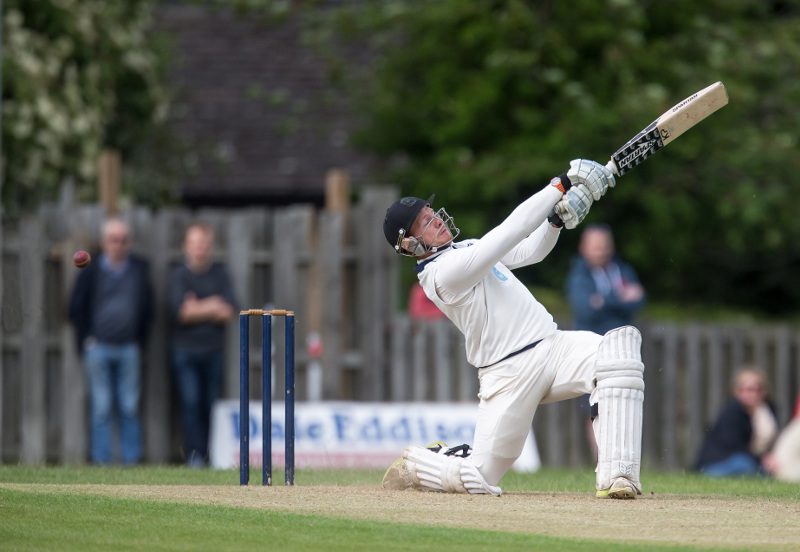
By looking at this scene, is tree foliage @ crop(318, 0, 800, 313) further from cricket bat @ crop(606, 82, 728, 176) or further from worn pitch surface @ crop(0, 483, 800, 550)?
worn pitch surface @ crop(0, 483, 800, 550)

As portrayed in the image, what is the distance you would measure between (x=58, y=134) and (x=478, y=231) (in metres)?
4.22

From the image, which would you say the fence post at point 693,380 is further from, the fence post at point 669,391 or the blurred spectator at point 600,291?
the blurred spectator at point 600,291

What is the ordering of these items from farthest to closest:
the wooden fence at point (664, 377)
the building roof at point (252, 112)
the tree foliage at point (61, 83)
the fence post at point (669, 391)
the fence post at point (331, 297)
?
the building roof at point (252, 112), the tree foliage at point (61, 83), the fence post at point (669, 391), the wooden fence at point (664, 377), the fence post at point (331, 297)

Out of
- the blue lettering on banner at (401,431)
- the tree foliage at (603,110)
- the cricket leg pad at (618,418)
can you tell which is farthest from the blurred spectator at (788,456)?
the cricket leg pad at (618,418)

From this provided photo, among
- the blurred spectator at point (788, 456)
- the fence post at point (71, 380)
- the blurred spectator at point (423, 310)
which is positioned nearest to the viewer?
the blurred spectator at point (788, 456)

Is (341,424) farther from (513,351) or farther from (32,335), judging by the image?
(513,351)

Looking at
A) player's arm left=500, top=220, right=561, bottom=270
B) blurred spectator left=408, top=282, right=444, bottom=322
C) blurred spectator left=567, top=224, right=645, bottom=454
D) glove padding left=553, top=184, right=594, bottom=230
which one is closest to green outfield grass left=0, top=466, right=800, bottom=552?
player's arm left=500, top=220, right=561, bottom=270

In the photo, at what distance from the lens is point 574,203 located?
327 inches

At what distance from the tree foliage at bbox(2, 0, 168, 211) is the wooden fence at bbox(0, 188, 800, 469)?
138 centimetres

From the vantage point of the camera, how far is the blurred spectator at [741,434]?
43.8ft

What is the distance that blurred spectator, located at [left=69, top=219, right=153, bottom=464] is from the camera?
13.5 meters

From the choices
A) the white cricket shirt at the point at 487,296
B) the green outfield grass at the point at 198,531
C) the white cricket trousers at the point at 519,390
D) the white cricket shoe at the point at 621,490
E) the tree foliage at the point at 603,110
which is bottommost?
the green outfield grass at the point at 198,531

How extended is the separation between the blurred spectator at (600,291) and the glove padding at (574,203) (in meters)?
5.25

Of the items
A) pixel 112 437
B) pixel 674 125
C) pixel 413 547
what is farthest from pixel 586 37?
pixel 413 547
